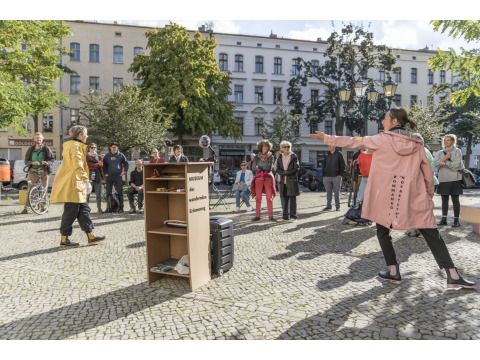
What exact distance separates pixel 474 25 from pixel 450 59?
2.51 ft

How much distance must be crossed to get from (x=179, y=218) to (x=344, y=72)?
37670 mm

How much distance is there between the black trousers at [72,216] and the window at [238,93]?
3806cm

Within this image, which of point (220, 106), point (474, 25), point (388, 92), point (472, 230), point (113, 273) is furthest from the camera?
point (220, 106)

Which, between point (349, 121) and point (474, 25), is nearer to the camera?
point (474, 25)

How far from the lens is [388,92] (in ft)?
55.4

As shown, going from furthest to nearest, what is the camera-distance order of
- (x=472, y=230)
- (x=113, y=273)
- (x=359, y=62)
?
(x=359, y=62), (x=472, y=230), (x=113, y=273)

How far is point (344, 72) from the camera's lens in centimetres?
3975

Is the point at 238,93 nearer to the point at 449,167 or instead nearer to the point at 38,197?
the point at 38,197

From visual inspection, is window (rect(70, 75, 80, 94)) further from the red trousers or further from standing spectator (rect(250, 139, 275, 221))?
the red trousers

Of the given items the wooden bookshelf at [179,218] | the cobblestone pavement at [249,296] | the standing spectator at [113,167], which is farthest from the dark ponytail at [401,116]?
the standing spectator at [113,167]

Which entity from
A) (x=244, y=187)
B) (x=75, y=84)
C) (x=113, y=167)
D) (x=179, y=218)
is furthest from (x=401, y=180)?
(x=75, y=84)

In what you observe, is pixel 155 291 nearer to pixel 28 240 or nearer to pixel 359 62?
pixel 28 240

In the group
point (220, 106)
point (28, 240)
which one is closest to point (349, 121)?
point (220, 106)

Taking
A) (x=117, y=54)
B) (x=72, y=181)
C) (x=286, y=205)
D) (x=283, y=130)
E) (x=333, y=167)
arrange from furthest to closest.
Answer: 1. (x=117, y=54)
2. (x=283, y=130)
3. (x=333, y=167)
4. (x=286, y=205)
5. (x=72, y=181)
